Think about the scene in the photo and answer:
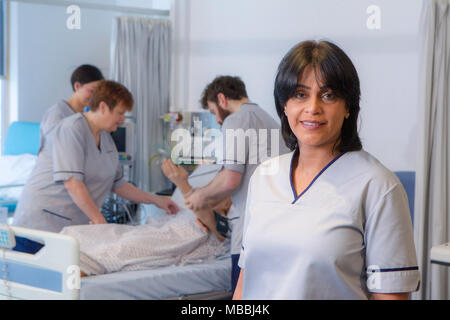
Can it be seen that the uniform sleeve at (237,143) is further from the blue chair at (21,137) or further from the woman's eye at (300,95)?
the blue chair at (21,137)

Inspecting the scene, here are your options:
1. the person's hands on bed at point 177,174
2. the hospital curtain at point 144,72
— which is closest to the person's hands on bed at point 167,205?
the person's hands on bed at point 177,174

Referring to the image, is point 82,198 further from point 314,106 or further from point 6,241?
point 314,106

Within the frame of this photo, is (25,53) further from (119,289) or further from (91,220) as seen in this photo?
(119,289)

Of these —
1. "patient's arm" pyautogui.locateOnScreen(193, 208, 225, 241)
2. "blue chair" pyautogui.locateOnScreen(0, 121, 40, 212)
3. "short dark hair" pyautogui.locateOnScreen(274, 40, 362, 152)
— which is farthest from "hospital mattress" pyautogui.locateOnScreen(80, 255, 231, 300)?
"blue chair" pyautogui.locateOnScreen(0, 121, 40, 212)

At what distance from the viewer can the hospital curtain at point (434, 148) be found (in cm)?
171

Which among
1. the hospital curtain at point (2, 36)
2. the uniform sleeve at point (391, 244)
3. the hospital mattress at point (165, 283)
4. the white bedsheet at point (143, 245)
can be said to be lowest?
the hospital mattress at point (165, 283)

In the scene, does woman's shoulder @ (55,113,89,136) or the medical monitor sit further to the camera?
the medical monitor

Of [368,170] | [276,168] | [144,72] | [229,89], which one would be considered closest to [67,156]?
[229,89]

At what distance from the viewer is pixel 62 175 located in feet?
6.35

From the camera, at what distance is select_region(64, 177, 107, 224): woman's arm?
1.95 meters

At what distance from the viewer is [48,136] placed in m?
2.09

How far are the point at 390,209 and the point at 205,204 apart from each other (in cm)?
123

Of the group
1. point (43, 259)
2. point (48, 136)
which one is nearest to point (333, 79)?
point (43, 259)

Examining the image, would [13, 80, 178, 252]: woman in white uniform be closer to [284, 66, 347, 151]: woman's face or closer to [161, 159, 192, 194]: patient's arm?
[161, 159, 192, 194]: patient's arm
